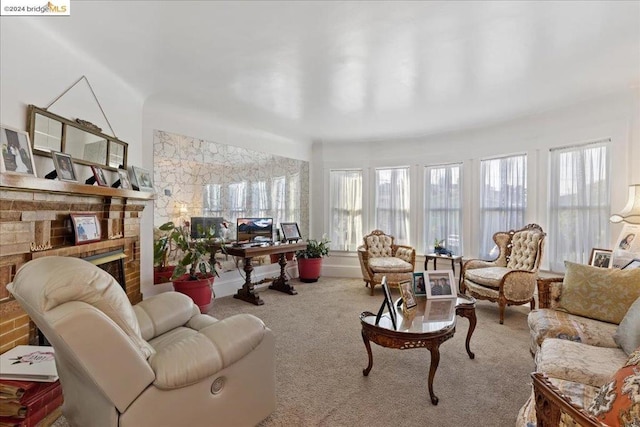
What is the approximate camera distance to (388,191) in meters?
5.82

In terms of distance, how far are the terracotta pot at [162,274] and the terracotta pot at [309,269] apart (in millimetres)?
2201

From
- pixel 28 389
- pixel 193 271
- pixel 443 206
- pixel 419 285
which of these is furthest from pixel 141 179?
pixel 443 206

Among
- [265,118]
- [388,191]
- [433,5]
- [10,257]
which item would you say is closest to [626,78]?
[433,5]

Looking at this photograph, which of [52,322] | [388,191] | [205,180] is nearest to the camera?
[52,322]

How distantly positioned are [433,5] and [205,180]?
3.50 m

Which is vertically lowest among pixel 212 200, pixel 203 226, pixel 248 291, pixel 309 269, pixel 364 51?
pixel 248 291

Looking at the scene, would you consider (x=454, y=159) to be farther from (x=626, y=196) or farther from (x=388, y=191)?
(x=626, y=196)

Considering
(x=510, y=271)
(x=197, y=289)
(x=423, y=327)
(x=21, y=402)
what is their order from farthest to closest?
(x=197, y=289)
(x=510, y=271)
(x=423, y=327)
(x=21, y=402)

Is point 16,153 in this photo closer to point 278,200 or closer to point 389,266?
point 278,200

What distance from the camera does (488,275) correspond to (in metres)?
3.79

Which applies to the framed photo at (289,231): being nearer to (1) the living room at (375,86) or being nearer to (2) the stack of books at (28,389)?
(1) the living room at (375,86)

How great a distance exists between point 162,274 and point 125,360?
9.50 feet

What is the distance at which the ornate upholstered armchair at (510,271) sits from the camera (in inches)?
140

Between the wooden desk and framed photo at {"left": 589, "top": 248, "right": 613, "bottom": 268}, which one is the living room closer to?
the wooden desk
